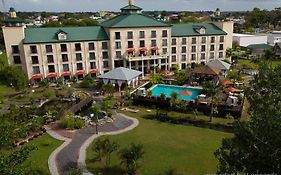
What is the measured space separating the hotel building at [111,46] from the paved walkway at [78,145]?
86.8 feet

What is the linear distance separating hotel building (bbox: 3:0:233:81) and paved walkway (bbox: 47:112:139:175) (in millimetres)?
26458

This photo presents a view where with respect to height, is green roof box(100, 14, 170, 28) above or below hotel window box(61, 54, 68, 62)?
above

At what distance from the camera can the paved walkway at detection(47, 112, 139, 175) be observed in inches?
1142

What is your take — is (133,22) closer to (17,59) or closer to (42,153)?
(17,59)

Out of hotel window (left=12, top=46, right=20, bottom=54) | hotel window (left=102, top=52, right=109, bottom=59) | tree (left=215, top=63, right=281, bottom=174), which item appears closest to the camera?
tree (left=215, top=63, right=281, bottom=174)

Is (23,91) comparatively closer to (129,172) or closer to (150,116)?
(150,116)

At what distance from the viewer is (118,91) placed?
191ft

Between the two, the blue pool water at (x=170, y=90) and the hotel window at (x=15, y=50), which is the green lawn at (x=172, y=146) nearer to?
the blue pool water at (x=170, y=90)

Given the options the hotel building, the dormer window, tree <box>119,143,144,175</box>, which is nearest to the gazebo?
the hotel building

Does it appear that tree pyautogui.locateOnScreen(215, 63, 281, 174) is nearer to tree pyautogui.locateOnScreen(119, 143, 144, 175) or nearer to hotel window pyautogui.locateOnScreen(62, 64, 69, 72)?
tree pyautogui.locateOnScreen(119, 143, 144, 175)

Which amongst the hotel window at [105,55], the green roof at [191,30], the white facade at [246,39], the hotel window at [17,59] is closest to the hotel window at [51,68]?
the hotel window at [17,59]

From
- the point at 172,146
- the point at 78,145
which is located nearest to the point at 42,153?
the point at 78,145

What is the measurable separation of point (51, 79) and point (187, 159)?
45158 millimetres

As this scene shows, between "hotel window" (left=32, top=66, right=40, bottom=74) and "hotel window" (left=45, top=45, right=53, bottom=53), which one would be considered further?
"hotel window" (left=32, top=66, right=40, bottom=74)
